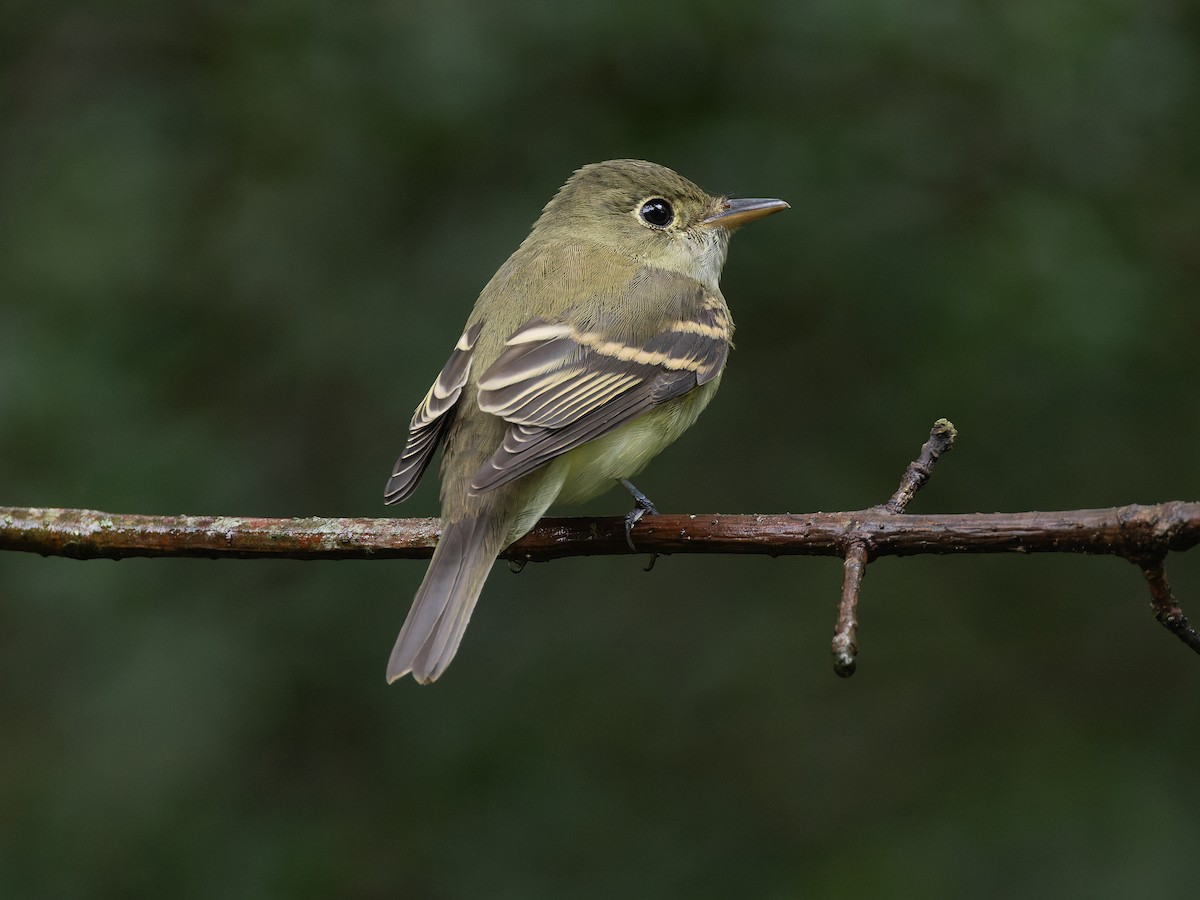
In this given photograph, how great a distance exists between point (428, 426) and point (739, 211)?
→ 52.7 inches

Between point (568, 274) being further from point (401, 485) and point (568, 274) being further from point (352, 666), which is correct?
point (352, 666)

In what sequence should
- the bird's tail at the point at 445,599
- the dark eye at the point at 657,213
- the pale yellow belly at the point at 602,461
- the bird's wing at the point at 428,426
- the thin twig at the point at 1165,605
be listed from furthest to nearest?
the dark eye at the point at 657,213 → the bird's wing at the point at 428,426 → the pale yellow belly at the point at 602,461 → the bird's tail at the point at 445,599 → the thin twig at the point at 1165,605

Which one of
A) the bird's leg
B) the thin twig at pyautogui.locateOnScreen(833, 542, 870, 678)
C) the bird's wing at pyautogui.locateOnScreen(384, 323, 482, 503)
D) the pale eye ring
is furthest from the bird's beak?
the thin twig at pyautogui.locateOnScreen(833, 542, 870, 678)

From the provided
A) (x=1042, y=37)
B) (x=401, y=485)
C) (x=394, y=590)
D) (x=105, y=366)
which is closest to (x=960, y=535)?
(x=401, y=485)

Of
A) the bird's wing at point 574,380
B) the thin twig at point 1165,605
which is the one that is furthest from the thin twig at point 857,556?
the bird's wing at point 574,380

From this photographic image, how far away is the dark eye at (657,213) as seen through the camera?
4691 mm

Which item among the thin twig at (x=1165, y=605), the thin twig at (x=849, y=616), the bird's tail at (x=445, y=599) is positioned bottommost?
the bird's tail at (x=445, y=599)

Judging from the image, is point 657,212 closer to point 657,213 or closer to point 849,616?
point 657,213

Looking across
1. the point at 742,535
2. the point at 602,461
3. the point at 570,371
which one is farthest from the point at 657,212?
the point at 742,535

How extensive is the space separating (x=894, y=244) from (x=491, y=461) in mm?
2093

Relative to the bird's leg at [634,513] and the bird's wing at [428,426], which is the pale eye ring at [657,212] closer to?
the bird's wing at [428,426]

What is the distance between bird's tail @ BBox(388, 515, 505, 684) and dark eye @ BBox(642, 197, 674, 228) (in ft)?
5.36

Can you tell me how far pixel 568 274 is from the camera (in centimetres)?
424

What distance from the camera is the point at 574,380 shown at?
3.73 meters
